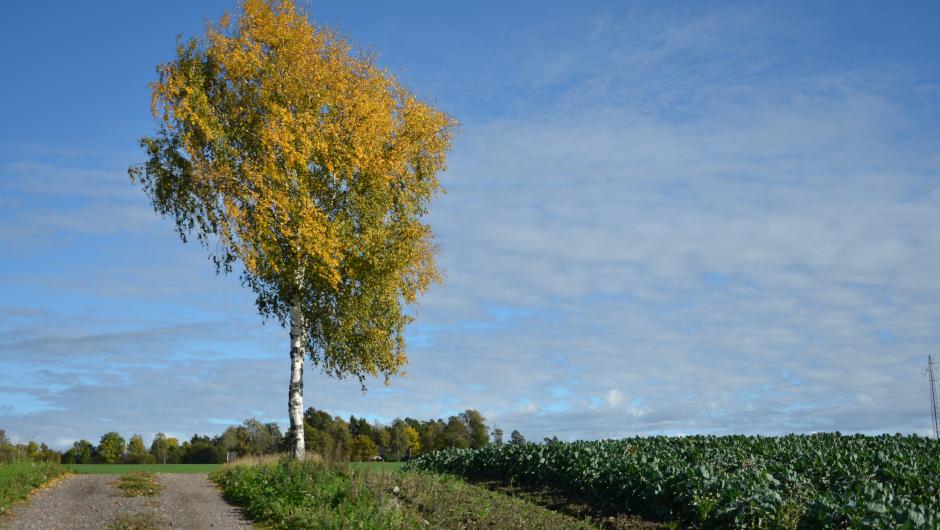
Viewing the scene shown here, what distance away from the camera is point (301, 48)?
20.0 m

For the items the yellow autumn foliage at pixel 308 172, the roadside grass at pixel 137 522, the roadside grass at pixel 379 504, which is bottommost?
the roadside grass at pixel 137 522

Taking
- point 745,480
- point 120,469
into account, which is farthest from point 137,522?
point 120,469

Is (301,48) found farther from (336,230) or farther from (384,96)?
(336,230)

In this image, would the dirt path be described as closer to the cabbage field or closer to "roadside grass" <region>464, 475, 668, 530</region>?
"roadside grass" <region>464, 475, 668, 530</region>

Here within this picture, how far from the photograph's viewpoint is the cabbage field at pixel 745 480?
8.69 metres

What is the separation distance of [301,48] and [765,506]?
17995 mm

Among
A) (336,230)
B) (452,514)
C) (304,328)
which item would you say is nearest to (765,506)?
(452,514)

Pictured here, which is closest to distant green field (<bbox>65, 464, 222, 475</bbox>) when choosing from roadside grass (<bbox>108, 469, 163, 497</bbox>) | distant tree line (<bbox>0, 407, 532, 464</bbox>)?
roadside grass (<bbox>108, 469, 163, 497</bbox>)

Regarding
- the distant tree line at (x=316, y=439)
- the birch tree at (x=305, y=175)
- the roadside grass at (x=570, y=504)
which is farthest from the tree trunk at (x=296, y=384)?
the distant tree line at (x=316, y=439)

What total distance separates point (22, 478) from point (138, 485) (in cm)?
239

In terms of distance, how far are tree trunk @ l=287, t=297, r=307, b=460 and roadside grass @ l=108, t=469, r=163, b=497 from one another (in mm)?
3570

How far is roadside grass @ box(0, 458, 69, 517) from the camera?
39.4 feet

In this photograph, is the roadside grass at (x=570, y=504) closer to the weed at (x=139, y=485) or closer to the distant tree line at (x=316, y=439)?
the weed at (x=139, y=485)

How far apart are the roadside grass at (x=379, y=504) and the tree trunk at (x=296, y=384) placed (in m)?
4.04
